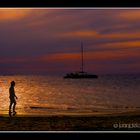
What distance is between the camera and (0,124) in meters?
11.0

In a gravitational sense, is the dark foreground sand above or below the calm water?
below

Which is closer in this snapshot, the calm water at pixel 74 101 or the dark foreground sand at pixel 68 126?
the dark foreground sand at pixel 68 126

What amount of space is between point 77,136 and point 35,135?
0.88 m

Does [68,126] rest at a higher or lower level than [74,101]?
lower

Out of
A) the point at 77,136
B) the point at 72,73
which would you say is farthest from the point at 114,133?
the point at 72,73

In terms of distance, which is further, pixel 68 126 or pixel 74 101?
pixel 74 101

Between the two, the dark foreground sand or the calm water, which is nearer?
the dark foreground sand

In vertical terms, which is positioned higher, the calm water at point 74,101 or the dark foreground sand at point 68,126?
the calm water at point 74,101
